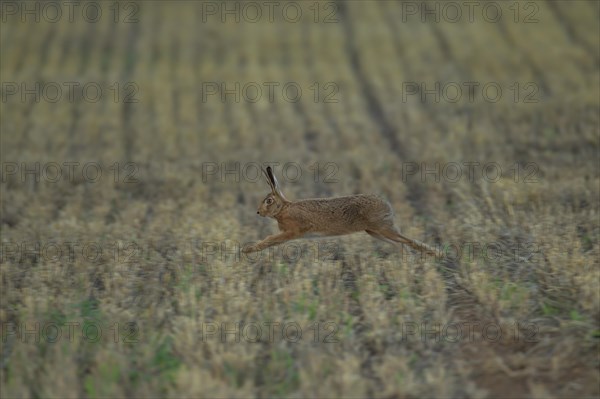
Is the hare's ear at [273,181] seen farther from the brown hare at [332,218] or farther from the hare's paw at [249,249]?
the hare's paw at [249,249]

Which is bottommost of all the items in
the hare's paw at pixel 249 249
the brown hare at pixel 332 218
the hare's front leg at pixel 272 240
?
the hare's paw at pixel 249 249

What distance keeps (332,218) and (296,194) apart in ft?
14.6

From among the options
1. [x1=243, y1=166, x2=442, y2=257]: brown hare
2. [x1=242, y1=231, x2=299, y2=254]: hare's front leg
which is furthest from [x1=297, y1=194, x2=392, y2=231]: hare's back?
[x1=242, y1=231, x2=299, y2=254]: hare's front leg

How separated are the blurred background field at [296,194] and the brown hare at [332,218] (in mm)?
291

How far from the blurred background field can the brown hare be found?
29 cm

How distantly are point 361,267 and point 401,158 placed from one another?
6.99 m

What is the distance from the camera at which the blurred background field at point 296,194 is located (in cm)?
640

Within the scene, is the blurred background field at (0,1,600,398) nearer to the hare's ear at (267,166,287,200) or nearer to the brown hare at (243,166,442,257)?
the brown hare at (243,166,442,257)

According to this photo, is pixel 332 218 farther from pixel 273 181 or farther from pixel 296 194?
pixel 296 194

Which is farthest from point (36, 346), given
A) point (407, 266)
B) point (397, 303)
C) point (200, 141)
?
point (200, 141)

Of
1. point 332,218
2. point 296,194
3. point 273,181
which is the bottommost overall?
point 332,218

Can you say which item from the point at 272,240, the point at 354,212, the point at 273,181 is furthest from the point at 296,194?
the point at 273,181

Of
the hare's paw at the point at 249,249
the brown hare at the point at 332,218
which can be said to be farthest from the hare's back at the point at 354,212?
the hare's paw at the point at 249,249

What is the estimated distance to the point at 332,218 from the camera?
880 centimetres
